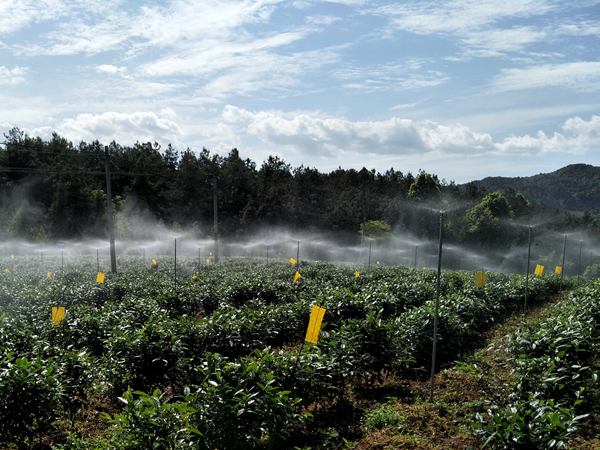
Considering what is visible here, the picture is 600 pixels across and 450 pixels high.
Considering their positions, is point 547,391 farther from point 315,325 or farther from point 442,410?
point 315,325

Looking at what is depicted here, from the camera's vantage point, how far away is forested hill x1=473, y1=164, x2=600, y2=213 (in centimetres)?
8291

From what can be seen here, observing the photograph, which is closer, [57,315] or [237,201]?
[57,315]

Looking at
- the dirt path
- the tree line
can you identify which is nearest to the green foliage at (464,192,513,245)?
the tree line

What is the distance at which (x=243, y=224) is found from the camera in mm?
53156

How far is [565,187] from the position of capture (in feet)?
294

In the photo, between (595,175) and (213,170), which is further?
(595,175)

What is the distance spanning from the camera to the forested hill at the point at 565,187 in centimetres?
8291

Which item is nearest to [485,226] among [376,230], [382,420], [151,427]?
[376,230]

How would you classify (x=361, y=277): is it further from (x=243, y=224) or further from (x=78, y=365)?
(x=243, y=224)

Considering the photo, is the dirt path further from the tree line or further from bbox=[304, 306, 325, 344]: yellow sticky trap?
the tree line

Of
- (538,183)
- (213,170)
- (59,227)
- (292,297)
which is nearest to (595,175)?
(538,183)

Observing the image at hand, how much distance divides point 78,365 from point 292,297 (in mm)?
7833

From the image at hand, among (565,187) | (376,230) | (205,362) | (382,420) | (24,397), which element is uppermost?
(565,187)

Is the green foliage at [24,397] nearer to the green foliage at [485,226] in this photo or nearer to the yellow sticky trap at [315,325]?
the yellow sticky trap at [315,325]
